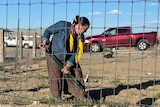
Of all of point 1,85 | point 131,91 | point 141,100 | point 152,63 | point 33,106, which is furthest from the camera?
point 152,63

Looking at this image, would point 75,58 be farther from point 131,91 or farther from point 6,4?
point 131,91

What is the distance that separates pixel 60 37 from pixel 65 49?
0.69 ft

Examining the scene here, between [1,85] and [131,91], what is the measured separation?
2812 millimetres

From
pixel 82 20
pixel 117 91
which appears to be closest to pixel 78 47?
pixel 82 20

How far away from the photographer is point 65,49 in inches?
266

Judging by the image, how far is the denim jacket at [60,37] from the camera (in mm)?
6723

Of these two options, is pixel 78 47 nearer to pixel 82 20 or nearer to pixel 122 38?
pixel 82 20

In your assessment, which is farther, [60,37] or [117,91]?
[117,91]

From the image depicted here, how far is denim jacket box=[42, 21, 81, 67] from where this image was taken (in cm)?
672

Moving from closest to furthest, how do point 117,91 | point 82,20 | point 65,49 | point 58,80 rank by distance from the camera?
point 82,20 → point 65,49 → point 58,80 → point 117,91

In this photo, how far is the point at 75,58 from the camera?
680 centimetres

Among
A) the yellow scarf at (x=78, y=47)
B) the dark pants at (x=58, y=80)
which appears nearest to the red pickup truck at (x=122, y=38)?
the yellow scarf at (x=78, y=47)

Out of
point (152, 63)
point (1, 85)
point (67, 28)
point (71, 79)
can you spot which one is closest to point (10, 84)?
point (1, 85)

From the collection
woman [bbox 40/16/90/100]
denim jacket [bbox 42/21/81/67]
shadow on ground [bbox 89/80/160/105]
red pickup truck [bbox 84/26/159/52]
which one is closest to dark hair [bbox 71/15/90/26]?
woman [bbox 40/16/90/100]
